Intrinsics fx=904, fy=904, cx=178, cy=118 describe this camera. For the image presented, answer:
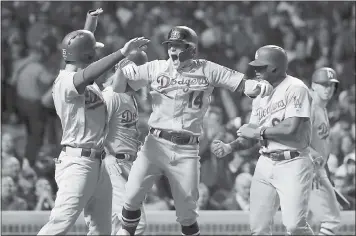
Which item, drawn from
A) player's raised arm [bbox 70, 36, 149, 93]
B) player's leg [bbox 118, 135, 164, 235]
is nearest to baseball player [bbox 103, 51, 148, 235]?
player's leg [bbox 118, 135, 164, 235]

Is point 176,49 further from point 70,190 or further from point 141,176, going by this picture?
point 70,190

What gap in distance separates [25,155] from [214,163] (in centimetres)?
254

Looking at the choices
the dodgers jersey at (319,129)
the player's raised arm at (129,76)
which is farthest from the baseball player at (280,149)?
the dodgers jersey at (319,129)

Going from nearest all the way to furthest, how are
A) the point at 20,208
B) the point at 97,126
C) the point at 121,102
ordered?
the point at 97,126 → the point at 121,102 → the point at 20,208

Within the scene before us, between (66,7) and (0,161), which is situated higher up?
(66,7)

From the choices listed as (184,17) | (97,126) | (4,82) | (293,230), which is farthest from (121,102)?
(184,17)

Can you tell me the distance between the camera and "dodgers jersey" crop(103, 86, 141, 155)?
8.75 m

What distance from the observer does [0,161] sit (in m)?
11.8

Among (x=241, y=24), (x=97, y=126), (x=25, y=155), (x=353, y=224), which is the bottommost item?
(x=353, y=224)

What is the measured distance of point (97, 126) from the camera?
7.55 meters

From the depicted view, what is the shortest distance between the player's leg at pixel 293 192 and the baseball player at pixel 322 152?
1524 mm

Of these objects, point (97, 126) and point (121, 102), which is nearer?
point (97, 126)

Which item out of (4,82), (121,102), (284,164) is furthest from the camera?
(4,82)

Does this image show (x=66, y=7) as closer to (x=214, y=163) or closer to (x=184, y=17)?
(x=184, y=17)
